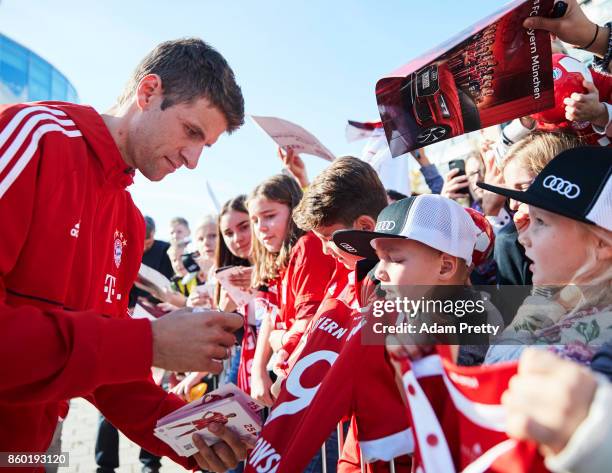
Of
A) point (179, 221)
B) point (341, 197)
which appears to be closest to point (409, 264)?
point (341, 197)

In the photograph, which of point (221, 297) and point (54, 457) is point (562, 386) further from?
point (221, 297)

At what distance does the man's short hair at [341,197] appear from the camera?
296 centimetres

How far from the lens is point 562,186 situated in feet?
5.39

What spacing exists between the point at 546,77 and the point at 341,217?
1276 millimetres

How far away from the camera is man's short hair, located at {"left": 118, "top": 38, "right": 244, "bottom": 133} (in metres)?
2.21

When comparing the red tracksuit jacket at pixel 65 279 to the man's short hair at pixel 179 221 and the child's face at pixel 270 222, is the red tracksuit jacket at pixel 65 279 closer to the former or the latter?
the child's face at pixel 270 222

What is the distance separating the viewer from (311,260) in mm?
3332

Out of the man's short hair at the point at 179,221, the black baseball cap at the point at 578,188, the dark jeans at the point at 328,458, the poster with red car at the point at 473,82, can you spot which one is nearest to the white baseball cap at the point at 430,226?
the poster with red car at the point at 473,82

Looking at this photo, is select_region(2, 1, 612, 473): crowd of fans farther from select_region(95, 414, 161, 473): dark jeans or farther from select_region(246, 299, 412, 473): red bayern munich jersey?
select_region(95, 414, 161, 473): dark jeans

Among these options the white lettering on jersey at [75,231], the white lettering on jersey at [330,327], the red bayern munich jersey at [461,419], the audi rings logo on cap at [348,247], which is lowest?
the red bayern munich jersey at [461,419]

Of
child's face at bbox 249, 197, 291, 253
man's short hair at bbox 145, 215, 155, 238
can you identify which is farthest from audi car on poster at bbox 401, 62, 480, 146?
man's short hair at bbox 145, 215, 155, 238

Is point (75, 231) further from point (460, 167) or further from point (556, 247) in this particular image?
point (460, 167)

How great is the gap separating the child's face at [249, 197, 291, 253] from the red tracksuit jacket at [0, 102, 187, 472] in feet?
5.20

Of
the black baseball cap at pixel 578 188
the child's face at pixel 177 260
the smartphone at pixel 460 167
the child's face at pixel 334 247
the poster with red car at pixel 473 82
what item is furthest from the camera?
the child's face at pixel 177 260
